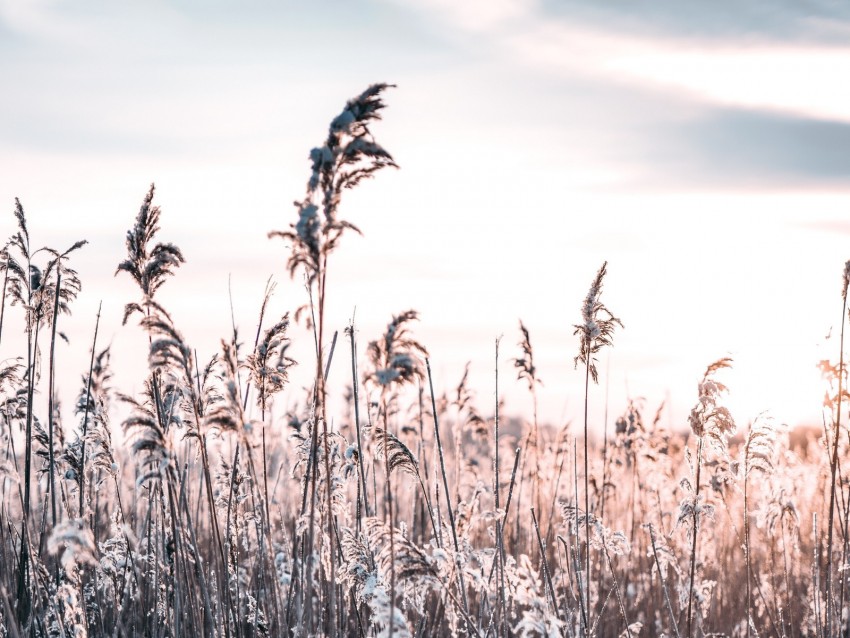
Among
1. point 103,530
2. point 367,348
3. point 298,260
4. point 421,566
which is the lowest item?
point 103,530

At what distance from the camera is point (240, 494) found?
5.67 meters

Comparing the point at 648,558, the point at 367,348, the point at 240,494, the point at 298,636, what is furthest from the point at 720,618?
the point at 367,348

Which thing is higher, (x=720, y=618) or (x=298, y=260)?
(x=298, y=260)

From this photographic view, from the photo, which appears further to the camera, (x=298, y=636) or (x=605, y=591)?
(x=605, y=591)

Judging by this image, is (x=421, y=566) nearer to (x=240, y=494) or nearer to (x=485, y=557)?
(x=485, y=557)

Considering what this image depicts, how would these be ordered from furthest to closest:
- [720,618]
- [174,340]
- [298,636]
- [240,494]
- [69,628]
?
[720,618] → [240,494] → [69,628] → [298,636] → [174,340]

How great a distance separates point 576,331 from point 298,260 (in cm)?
219

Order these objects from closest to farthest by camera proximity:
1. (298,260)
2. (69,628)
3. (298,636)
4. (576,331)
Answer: (298,260) → (298,636) → (69,628) → (576,331)

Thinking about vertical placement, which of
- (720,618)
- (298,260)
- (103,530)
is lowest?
(720,618)

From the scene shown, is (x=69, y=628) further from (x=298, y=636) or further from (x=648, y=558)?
(x=648, y=558)

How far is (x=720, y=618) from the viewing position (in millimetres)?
8461

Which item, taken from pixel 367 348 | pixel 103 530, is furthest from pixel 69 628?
pixel 103 530

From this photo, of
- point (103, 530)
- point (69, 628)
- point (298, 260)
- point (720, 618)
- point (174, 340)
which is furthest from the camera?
point (103, 530)

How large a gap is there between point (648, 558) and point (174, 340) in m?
6.95
